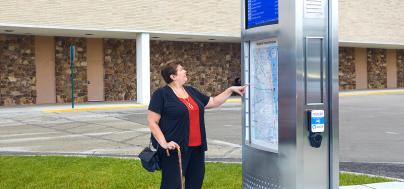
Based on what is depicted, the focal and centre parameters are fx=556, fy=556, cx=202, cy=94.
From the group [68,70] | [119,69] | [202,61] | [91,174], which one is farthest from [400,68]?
[91,174]

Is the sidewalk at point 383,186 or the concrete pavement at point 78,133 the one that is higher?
the concrete pavement at point 78,133

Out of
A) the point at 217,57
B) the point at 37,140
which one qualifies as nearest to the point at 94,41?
the point at 217,57

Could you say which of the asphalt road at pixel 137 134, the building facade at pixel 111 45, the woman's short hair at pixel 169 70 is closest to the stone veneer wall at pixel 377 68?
the building facade at pixel 111 45

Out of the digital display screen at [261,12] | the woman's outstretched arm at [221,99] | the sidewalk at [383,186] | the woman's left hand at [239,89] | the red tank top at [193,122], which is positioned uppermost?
the digital display screen at [261,12]

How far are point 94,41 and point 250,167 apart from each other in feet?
75.0

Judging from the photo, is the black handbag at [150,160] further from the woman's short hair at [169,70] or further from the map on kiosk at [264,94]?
the map on kiosk at [264,94]

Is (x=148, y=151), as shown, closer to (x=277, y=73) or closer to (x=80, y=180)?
(x=277, y=73)

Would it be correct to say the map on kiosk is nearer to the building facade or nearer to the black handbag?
the black handbag

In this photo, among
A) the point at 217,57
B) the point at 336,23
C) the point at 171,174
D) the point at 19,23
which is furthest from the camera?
the point at 217,57

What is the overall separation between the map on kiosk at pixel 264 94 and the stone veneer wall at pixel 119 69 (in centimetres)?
2290

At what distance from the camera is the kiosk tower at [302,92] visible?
15.5 feet

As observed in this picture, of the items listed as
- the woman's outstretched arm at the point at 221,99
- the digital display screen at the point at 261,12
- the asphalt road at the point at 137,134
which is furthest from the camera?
the asphalt road at the point at 137,134

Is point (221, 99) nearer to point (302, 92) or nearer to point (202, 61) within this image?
point (302, 92)

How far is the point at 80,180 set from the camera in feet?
26.8
